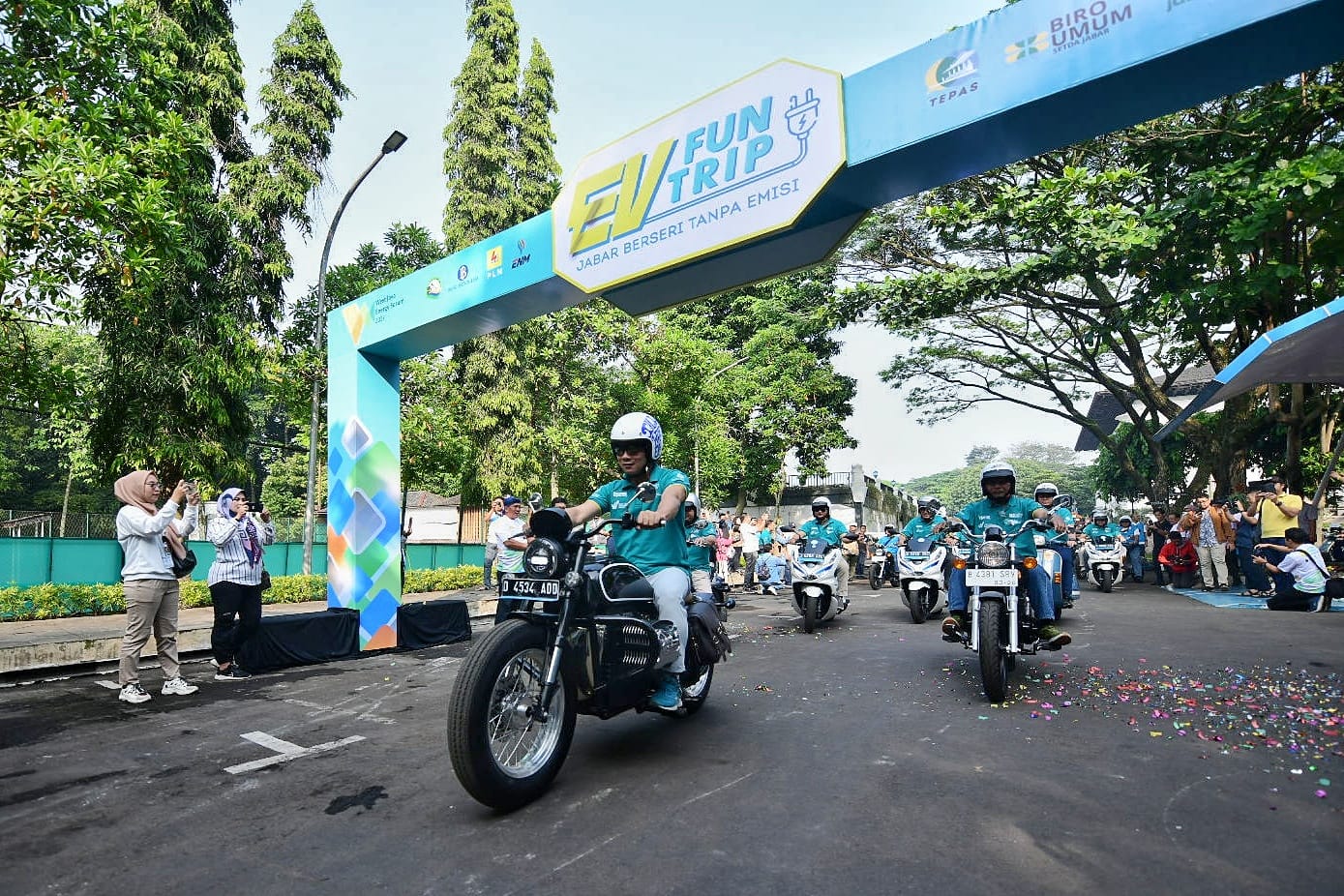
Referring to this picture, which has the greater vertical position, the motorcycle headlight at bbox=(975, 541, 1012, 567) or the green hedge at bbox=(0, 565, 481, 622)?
the motorcycle headlight at bbox=(975, 541, 1012, 567)

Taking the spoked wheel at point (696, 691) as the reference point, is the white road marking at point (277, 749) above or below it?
below

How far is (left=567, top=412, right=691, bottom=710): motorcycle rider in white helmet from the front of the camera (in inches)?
181

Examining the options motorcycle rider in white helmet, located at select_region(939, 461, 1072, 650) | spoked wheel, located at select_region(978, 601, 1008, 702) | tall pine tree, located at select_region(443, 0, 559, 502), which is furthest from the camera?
tall pine tree, located at select_region(443, 0, 559, 502)

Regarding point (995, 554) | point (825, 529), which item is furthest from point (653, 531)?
point (825, 529)

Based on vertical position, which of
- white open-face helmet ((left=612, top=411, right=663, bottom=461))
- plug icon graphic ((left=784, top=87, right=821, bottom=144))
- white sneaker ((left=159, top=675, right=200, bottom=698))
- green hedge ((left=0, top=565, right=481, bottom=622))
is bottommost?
white sneaker ((left=159, top=675, right=200, bottom=698))

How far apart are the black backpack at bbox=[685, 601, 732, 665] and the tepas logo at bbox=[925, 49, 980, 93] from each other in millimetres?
4050

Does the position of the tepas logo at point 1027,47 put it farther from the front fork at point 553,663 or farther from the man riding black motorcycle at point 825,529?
the man riding black motorcycle at point 825,529

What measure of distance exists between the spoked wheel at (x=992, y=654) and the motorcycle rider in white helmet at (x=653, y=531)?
7.32 feet

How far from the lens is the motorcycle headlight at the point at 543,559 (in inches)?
153

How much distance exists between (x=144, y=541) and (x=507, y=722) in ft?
14.4

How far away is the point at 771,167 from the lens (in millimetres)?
6512

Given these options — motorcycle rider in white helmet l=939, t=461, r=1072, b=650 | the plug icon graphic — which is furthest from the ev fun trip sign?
motorcycle rider in white helmet l=939, t=461, r=1072, b=650

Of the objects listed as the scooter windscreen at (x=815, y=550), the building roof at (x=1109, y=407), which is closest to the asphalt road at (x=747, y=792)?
the scooter windscreen at (x=815, y=550)

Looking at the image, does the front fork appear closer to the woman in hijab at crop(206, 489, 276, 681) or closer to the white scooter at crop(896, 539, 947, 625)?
the woman in hijab at crop(206, 489, 276, 681)
